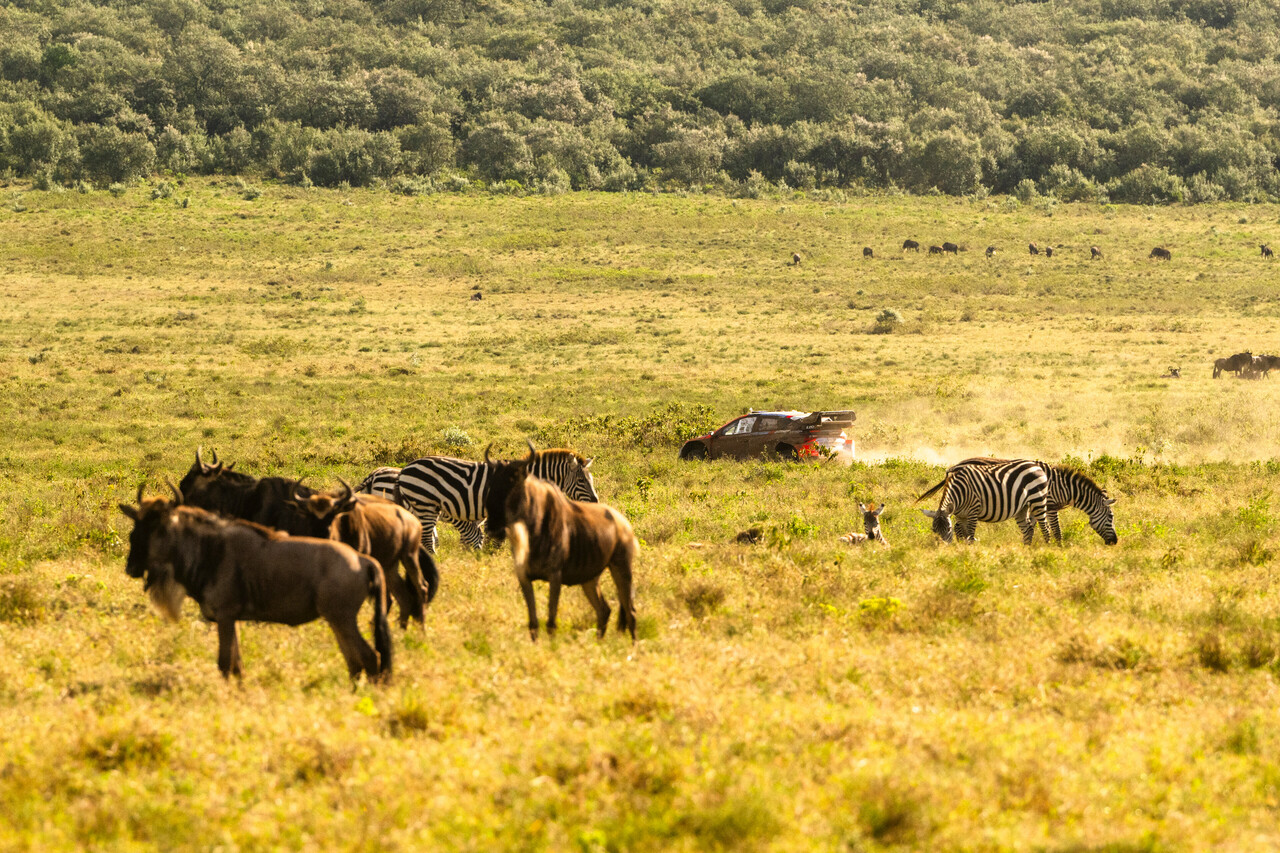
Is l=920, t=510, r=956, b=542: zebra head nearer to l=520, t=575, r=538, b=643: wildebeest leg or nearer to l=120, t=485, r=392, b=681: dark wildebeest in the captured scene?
l=520, t=575, r=538, b=643: wildebeest leg

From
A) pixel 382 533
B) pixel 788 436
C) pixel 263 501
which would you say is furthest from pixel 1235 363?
pixel 263 501

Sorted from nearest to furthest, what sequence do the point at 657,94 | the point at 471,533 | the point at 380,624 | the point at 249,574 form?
the point at 249,574, the point at 380,624, the point at 471,533, the point at 657,94

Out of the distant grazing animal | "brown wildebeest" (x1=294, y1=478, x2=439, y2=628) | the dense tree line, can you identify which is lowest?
the distant grazing animal

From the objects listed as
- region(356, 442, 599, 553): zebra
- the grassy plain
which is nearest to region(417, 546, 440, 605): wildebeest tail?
the grassy plain

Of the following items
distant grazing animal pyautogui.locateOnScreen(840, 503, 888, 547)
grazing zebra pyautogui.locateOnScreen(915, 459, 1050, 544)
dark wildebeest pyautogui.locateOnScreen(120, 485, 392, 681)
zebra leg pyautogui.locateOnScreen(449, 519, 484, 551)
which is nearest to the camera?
dark wildebeest pyautogui.locateOnScreen(120, 485, 392, 681)

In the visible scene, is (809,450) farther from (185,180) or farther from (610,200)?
(185,180)

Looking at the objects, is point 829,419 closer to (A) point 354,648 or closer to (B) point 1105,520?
(B) point 1105,520

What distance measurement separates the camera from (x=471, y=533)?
16.2m

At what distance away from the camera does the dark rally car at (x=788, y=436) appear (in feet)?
78.2

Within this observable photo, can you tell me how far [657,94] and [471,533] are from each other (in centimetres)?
11814

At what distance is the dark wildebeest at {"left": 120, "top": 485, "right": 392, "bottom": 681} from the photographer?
8727mm

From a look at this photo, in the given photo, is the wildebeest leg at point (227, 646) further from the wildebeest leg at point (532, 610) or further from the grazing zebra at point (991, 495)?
the grazing zebra at point (991, 495)

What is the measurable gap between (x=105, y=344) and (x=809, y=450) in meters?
32.3

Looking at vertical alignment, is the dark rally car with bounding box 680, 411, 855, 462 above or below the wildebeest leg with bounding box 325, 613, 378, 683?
below
